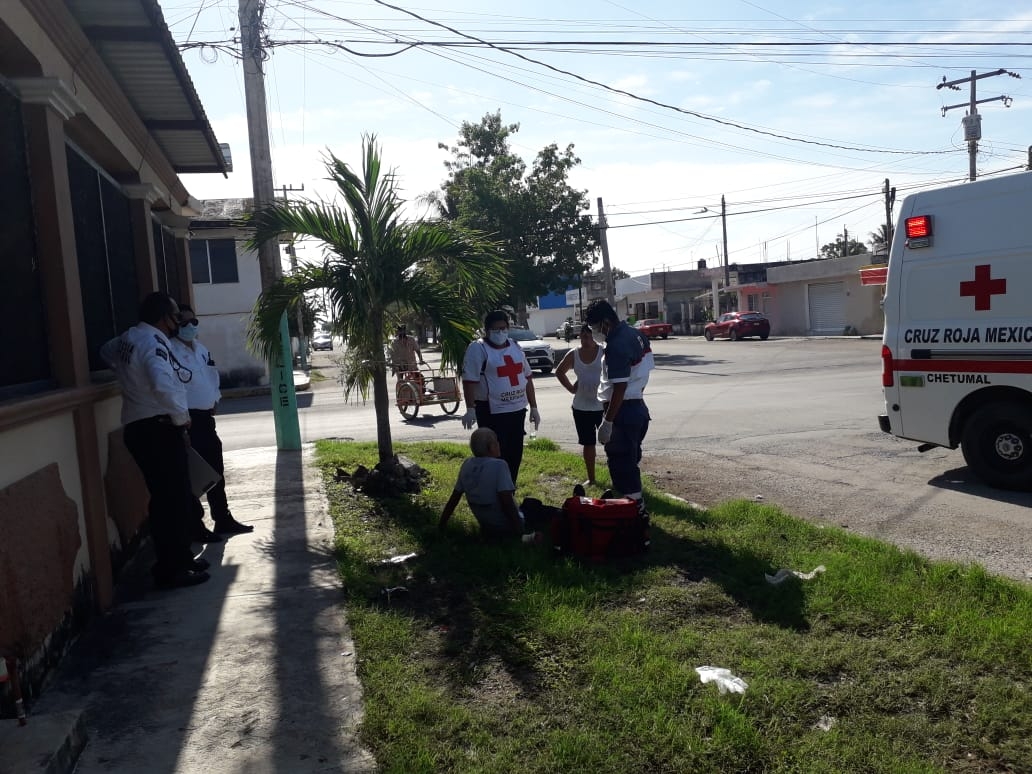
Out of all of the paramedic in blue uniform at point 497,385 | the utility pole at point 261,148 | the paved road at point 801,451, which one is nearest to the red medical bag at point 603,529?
the paramedic in blue uniform at point 497,385

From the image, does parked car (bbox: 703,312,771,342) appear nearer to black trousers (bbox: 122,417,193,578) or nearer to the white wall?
the white wall

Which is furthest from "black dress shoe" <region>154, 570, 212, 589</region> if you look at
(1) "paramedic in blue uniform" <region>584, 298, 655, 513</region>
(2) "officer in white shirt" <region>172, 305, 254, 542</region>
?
(1) "paramedic in blue uniform" <region>584, 298, 655, 513</region>

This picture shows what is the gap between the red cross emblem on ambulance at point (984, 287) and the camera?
7.31 metres

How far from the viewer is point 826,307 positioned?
43.8 metres

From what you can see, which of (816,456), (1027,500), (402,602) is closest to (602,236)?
(816,456)

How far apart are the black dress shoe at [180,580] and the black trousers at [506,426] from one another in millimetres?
2494

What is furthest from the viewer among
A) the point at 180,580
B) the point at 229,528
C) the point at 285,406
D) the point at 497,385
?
the point at 285,406

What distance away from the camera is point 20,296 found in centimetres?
455

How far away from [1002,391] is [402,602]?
5.63m

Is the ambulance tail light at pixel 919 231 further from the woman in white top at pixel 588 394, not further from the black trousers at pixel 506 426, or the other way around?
the black trousers at pixel 506 426

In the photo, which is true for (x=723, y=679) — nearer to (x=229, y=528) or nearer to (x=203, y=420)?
(x=229, y=528)

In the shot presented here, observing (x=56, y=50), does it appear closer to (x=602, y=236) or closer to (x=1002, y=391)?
(x=1002, y=391)

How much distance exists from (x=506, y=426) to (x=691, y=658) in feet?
10.6

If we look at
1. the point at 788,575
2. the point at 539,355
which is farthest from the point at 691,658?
the point at 539,355
